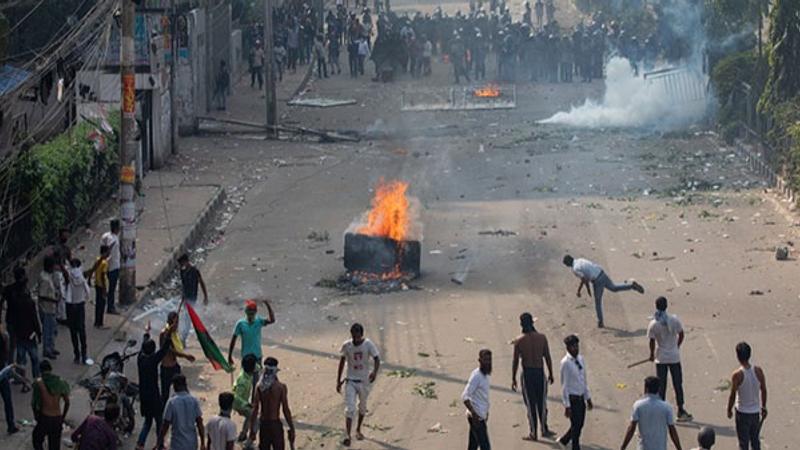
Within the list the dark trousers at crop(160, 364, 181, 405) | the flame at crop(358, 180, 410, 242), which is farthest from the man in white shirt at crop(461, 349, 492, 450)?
the flame at crop(358, 180, 410, 242)

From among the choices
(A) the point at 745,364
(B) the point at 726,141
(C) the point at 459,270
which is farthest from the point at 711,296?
(B) the point at 726,141

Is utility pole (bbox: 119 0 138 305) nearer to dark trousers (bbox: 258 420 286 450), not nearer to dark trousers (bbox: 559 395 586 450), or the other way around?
dark trousers (bbox: 258 420 286 450)

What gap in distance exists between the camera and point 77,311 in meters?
18.3

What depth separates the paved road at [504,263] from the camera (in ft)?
56.6

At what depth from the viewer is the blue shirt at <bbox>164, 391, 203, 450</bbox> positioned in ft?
45.1

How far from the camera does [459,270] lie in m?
23.9

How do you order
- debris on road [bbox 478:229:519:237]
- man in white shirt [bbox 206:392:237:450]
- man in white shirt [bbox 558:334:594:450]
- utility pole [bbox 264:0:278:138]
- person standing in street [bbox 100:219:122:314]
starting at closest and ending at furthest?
man in white shirt [bbox 206:392:237:450], man in white shirt [bbox 558:334:594:450], person standing in street [bbox 100:219:122:314], debris on road [bbox 478:229:519:237], utility pole [bbox 264:0:278:138]

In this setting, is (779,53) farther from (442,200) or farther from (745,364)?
(745,364)

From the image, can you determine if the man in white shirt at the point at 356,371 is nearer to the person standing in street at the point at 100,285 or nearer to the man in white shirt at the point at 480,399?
the man in white shirt at the point at 480,399

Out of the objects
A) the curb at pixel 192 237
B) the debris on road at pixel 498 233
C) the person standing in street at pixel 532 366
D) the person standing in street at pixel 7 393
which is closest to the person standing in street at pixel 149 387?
the person standing in street at pixel 7 393

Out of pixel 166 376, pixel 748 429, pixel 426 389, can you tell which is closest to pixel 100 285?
pixel 166 376

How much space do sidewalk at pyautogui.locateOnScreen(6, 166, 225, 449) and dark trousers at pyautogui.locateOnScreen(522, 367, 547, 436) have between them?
4.59 meters

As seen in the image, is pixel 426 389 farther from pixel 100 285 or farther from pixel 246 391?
pixel 100 285

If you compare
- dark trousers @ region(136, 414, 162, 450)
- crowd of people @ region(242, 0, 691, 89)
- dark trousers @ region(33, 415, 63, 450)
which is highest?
crowd of people @ region(242, 0, 691, 89)
